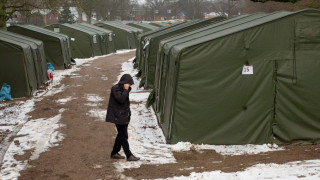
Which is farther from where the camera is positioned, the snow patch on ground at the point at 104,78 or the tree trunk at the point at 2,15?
the tree trunk at the point at 2,15

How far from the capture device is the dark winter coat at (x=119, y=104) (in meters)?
7.41

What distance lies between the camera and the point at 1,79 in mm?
15273

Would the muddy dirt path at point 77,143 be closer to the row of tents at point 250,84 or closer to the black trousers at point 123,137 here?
the black trousers at point 123,137

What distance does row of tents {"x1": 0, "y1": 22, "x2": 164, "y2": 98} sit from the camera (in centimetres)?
1518

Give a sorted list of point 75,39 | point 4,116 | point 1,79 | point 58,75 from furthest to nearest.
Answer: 1. point 75,39
2. point 58,75
3. point 1,79
4. point 4,116

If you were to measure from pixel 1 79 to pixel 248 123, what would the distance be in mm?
10012

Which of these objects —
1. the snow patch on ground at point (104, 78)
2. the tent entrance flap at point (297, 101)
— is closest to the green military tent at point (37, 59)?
the snow patch on ground at point (104, 78)

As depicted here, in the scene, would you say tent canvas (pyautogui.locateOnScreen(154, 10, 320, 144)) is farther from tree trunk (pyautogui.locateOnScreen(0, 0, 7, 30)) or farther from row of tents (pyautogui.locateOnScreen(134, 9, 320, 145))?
tree trunk (pyautogui.locateOnScreen(0, 0, 7, 30))

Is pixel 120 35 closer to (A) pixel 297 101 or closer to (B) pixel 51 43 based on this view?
(B) pixel 51 43

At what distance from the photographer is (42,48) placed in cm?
2028

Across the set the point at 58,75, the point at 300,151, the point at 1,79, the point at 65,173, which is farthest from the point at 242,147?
the point at 58,75

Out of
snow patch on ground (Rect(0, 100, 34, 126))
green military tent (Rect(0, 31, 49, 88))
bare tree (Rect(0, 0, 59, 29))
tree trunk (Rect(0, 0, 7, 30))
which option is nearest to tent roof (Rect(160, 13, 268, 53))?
snow patch on ground (Rect(0, 100, 34, 126))

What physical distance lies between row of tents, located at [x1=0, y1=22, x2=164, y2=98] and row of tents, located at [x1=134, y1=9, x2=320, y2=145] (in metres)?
8.24

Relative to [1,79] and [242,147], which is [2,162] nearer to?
[242,147]
